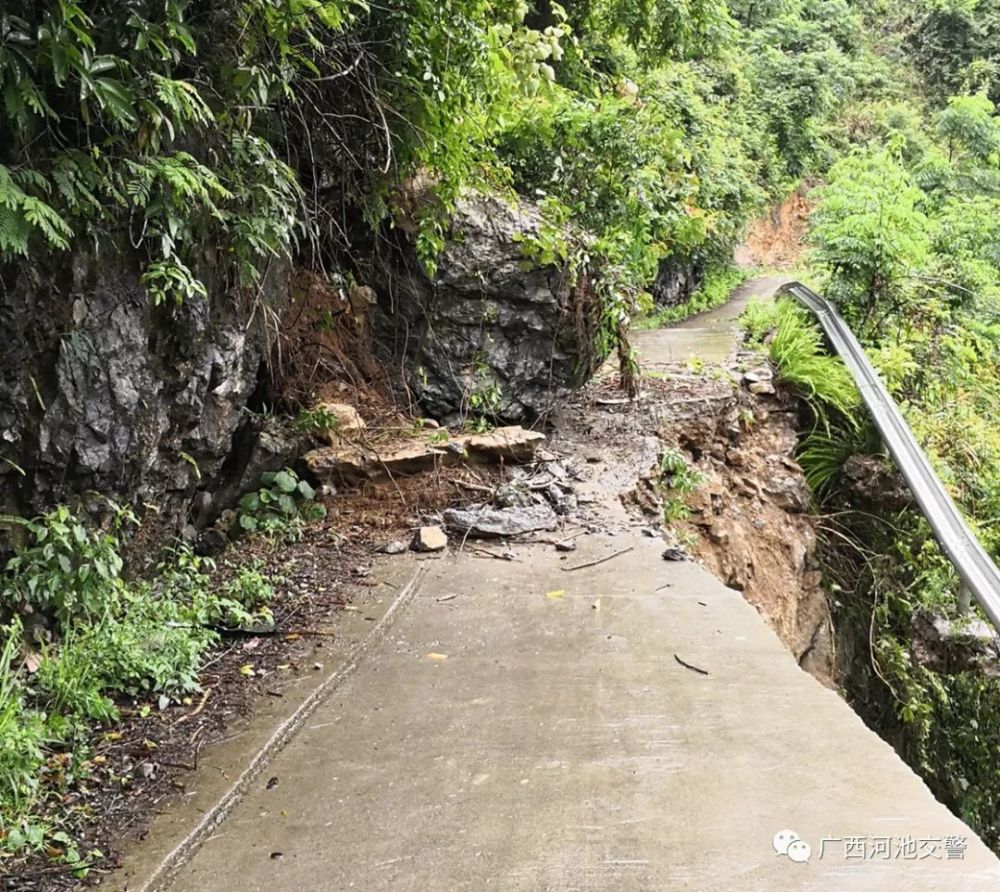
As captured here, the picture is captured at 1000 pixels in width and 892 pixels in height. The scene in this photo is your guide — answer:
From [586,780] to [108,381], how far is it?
8.02 feet

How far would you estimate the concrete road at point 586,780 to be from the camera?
1.91 metres

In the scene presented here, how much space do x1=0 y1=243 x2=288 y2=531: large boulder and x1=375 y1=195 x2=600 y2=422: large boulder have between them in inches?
65.6

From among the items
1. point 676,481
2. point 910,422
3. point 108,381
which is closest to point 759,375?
point 910,422

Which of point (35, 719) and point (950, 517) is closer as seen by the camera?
point (35, 719)

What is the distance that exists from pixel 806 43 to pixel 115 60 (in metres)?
22.8

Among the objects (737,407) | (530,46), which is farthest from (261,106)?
(737,407)

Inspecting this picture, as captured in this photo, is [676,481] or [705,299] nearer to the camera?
[676,481]

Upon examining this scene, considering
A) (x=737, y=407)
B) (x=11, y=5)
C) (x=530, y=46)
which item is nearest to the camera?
(x=11, y=5)

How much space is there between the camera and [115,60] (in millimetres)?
2551

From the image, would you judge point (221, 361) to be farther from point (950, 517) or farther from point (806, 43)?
point (806, 43)

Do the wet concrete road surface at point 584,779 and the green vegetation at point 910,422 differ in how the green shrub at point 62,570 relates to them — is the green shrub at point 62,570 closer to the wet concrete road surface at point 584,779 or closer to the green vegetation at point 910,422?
the wet concrete road surface at point 584,779

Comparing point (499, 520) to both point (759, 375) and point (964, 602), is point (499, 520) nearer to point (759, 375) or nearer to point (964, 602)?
point (964, 602)

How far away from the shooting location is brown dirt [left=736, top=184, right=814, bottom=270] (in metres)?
18.9

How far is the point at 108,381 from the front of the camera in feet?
10.4
